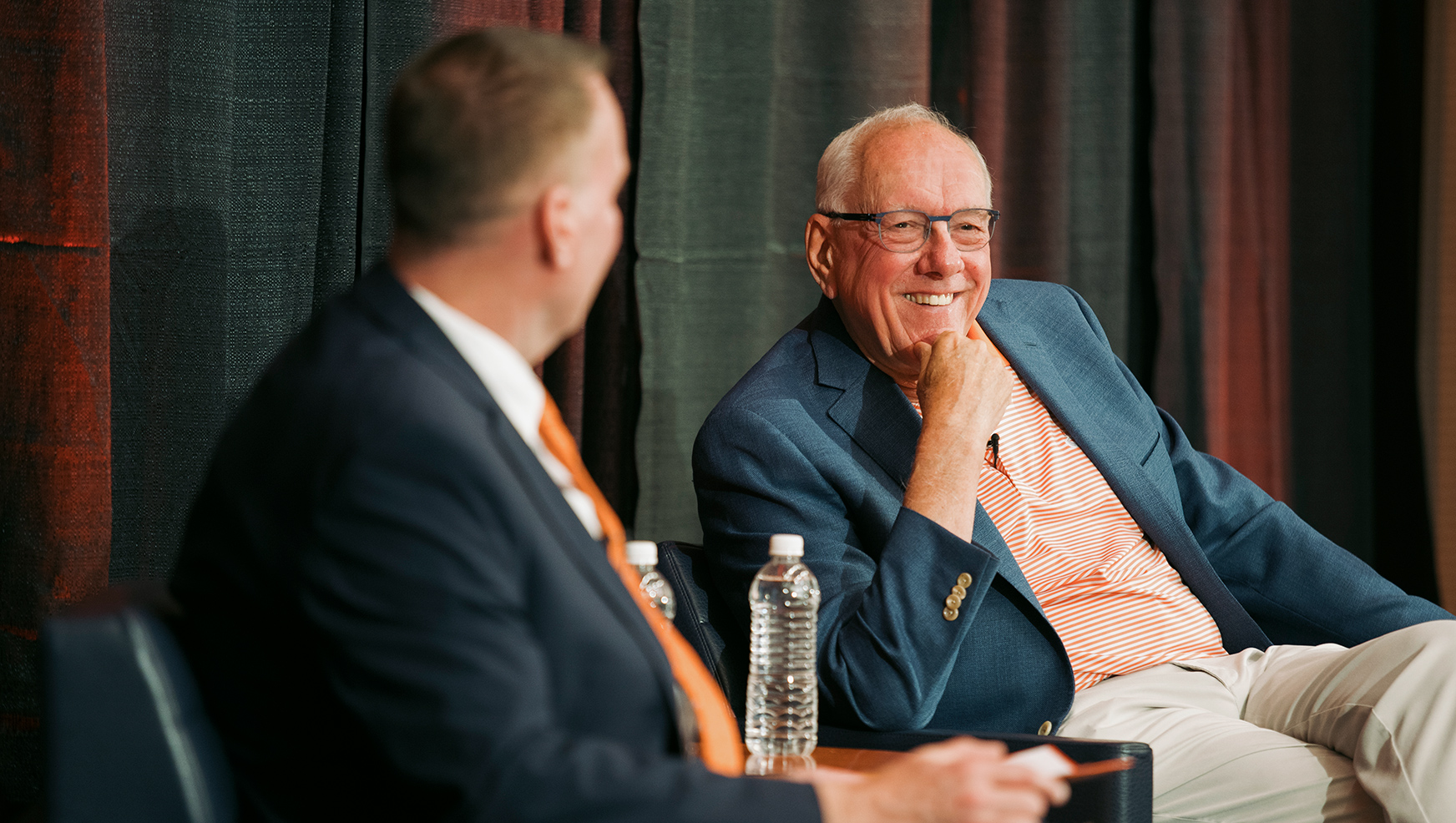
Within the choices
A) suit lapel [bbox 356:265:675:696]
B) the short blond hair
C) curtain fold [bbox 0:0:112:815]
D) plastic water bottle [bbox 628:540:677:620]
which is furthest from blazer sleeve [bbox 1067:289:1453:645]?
curtain fold [bbox 0:0:112:815]

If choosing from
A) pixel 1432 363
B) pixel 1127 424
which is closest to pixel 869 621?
pixel 1127 424


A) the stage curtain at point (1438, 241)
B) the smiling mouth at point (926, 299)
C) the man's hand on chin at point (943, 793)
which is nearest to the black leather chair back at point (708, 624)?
the smiling mouth at point (926, 299)

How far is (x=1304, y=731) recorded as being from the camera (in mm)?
1878

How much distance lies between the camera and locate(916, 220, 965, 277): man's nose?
81.2 inches

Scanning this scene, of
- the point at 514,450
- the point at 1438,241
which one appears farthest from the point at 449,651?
the point at 1438,241

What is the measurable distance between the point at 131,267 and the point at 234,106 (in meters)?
0.33

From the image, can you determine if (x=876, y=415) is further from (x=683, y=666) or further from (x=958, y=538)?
(x=683, y=666)

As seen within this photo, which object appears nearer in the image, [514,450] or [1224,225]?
[514,450]

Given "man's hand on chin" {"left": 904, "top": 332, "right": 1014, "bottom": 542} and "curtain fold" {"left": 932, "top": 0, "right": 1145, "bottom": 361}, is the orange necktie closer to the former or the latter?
"man's hand on chin" {"left": 904, "top": 332, "right": 1014, "bottom": 542}

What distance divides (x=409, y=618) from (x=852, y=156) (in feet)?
4.62

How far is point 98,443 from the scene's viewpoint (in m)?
2.04

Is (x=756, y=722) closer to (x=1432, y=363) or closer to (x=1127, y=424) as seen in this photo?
(x=1127, y=424)

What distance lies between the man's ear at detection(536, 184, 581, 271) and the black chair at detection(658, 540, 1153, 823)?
2.81 feet

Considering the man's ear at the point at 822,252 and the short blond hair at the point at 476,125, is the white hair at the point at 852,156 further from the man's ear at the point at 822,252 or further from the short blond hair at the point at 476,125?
the short blond hair at the point at 476,125
